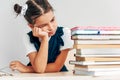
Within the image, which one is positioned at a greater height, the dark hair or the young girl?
the dark hair

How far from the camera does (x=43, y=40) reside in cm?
109

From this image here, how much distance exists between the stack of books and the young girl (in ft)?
0.66

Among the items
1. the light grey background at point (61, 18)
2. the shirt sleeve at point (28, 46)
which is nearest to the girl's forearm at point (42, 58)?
the shirt sleeve at point (28, 46)

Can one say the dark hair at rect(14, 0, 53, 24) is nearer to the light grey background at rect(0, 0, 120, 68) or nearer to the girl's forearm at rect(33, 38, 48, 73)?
the girl's forearm at rect(33, 38, 48, 73)

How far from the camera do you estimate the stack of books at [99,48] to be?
921 millimetres

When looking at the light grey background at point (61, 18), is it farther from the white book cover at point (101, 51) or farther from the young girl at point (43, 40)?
the white book cover at point (101, 51)

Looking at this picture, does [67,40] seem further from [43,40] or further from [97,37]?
[97,37]

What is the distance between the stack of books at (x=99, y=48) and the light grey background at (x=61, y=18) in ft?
2.11

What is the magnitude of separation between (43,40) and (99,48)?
26cm

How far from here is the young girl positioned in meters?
1.10

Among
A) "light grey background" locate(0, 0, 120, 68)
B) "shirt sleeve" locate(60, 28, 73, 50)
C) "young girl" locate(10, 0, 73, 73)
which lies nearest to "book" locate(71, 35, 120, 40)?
"young girl" locate(10, 0, 73, 73)

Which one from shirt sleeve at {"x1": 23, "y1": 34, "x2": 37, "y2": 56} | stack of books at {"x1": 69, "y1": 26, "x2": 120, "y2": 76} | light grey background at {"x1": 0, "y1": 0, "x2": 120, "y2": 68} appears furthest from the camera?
light grey background at {"x1": 0, "y1": 0, "x2": 120, "y2": 68}

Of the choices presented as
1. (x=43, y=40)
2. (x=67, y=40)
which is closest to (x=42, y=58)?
(x=43, y=40)

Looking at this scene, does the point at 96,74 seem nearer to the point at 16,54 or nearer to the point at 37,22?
the point at 37,22
